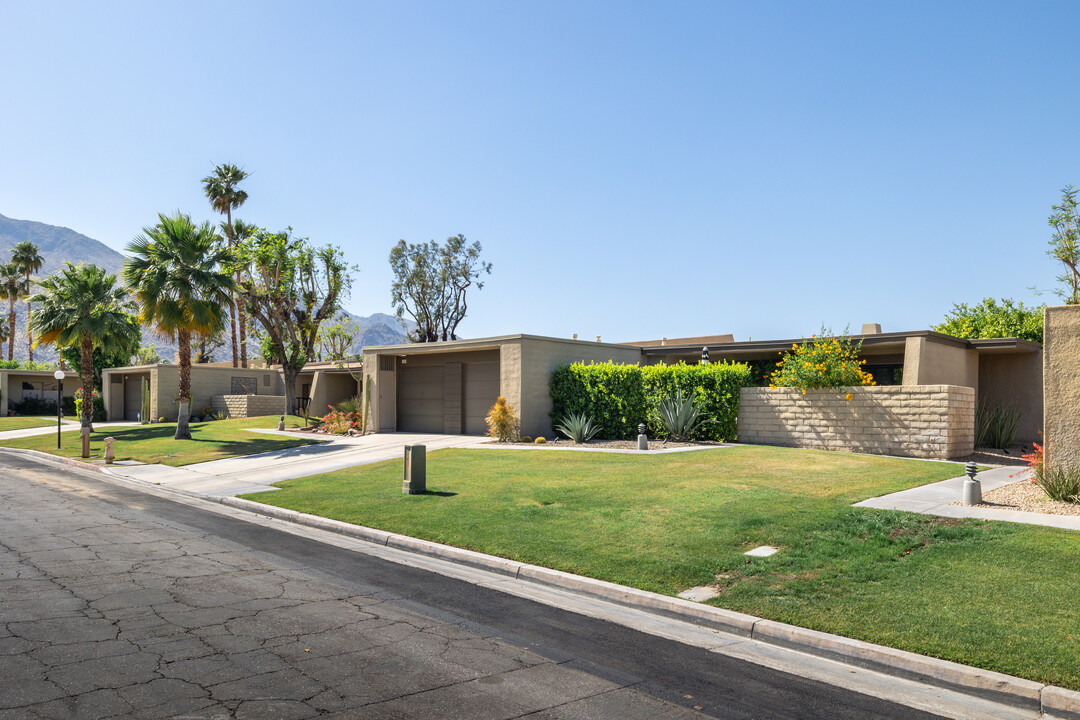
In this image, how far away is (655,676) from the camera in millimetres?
5449

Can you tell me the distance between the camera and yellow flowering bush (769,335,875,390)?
754 inches

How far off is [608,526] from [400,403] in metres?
20.5

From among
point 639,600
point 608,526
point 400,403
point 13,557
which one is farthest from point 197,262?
point 639,600

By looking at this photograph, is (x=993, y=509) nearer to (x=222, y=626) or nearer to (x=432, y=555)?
(x=432, y=555)

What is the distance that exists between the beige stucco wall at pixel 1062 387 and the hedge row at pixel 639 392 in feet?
32.0

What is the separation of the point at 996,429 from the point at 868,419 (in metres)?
5.08

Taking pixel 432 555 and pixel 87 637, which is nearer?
pixel 87 637

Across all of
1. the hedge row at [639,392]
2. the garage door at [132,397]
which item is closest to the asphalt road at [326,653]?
the hedge row at [639,392]

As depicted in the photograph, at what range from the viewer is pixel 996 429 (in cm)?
2058

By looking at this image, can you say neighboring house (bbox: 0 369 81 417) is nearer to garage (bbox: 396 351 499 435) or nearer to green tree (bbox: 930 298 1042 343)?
garage (bbox: 396 351 499 435)

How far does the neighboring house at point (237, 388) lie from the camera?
1435 inches

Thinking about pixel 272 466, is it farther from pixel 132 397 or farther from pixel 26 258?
pixel 26 258

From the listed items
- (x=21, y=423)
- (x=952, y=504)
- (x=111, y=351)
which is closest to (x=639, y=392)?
(x=952, y=504)

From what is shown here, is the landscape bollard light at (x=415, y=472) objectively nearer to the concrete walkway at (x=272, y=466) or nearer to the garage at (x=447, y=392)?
the concrete walkway at (x=272, y=466)
